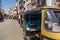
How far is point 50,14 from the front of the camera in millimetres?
7703

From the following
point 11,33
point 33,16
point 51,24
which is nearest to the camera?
point 51,24

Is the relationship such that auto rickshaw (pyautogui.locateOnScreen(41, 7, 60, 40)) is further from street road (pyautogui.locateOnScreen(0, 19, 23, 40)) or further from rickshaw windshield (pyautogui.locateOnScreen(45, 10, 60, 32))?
street road (pyautogui.locateOnScreen(0, 19, 23, 40))

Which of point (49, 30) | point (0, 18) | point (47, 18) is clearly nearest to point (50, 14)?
point (47, 18)

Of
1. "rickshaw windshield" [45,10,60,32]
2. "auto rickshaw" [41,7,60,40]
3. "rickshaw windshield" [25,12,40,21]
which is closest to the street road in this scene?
"rickshaw windshield" [25,12,40,21]

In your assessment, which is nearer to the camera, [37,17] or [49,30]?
[49,30]

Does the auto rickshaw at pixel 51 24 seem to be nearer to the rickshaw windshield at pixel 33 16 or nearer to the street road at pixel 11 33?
the rickshaw windshield at pixel 33 16

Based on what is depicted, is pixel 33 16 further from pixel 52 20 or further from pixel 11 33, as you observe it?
pixel 11 33

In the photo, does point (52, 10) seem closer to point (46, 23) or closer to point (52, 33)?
point (46, 23)

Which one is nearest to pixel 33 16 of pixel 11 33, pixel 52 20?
pixel 52 20

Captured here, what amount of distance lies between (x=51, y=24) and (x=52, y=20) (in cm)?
16

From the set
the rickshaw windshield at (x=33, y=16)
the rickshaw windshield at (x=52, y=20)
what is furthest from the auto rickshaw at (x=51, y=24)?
the rickshaw windshield at (x=33, y=16)

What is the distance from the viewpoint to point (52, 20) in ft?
24.7

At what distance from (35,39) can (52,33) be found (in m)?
2.90

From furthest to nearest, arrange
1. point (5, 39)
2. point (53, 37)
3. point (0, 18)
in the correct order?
point (0, 18) → point (5, 39) → point (53, 37)
